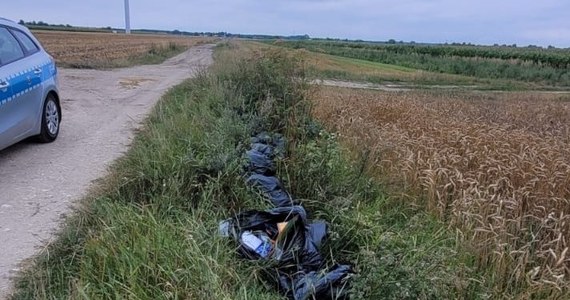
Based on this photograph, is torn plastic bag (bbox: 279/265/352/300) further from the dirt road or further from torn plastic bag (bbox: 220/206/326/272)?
the dirt road

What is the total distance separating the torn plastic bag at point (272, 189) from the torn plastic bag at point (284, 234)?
0.58m

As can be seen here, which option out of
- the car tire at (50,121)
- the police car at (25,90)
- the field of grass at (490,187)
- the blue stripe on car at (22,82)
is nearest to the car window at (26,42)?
the police car at (25,90)

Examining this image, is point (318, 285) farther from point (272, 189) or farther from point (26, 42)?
point (26, 42)

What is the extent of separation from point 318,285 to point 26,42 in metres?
5.70

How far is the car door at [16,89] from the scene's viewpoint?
5445mm

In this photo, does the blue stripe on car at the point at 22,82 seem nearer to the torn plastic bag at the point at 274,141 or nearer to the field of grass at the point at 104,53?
the torn plastic bag at the point at 274,141

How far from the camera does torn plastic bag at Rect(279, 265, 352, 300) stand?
286cm

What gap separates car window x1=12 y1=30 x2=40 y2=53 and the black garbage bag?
4607 mm

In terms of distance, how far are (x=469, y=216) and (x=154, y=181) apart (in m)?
2.74

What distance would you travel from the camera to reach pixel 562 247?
12.4 feet

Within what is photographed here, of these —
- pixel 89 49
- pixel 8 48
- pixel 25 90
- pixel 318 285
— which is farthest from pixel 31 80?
pixel 89 49

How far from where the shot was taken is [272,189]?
4.42m

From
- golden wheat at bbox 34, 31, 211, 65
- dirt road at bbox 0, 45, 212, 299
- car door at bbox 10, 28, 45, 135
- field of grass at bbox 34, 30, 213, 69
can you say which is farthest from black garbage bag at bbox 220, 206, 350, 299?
golden wheat at bbox 34, 31, 211, 65

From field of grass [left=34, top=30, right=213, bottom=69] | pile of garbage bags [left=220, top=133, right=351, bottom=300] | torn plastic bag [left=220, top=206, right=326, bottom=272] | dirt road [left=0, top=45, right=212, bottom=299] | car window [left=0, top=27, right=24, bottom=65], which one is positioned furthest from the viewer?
field of grass [left=34, top=30, right=213, bottom=69]
